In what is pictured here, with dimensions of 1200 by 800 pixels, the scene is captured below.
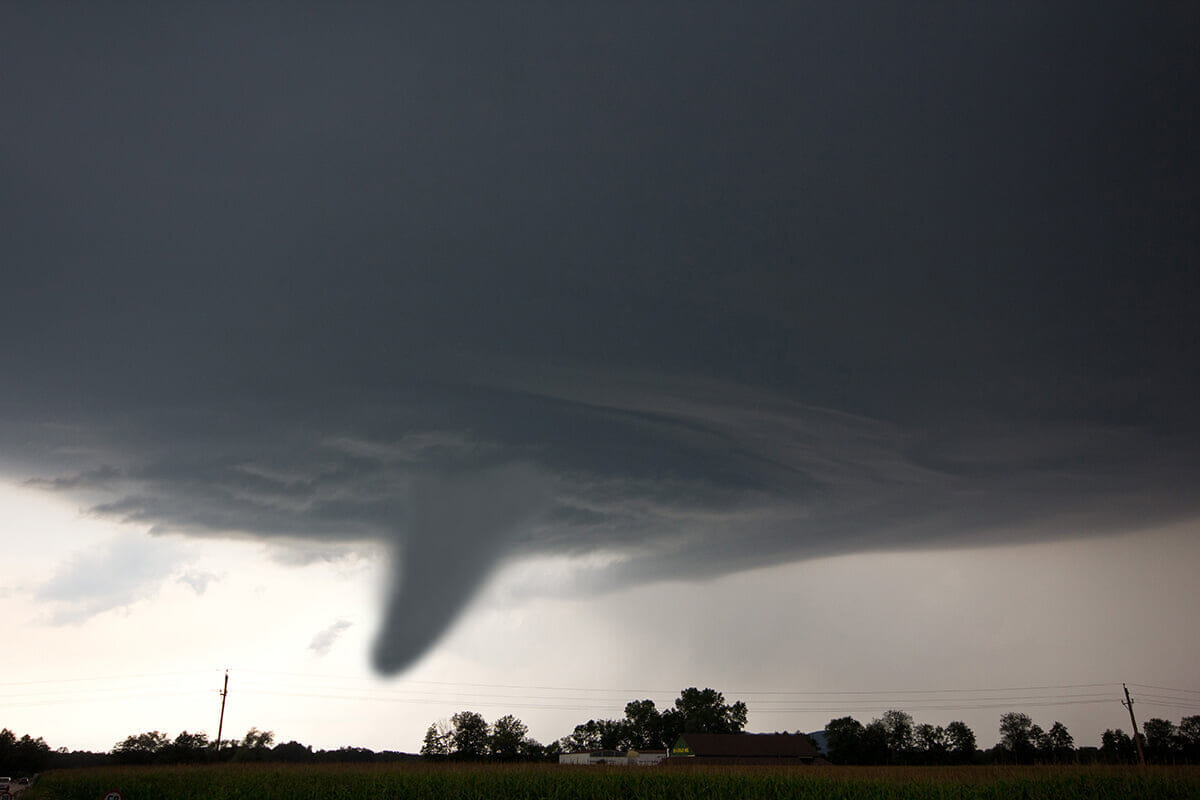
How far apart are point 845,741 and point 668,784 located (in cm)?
9065

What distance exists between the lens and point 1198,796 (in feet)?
97.5

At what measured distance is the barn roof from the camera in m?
98.4

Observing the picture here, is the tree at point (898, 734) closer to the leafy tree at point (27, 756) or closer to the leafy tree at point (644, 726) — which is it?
the leafy tree at point (644, 726)

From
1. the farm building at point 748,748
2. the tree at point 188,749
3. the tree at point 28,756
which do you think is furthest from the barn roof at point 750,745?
the tree at point 28,756

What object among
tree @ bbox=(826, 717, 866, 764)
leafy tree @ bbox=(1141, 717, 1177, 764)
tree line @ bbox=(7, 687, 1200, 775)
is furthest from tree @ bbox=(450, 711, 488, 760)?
leafy tree @ bbox=(1141, 717, 1177, 764)

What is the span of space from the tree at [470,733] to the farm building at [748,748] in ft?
96.1

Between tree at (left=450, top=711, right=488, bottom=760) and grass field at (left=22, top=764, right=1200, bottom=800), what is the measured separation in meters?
81.3

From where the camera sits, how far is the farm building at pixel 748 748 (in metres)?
96.7

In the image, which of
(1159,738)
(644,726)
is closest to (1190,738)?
(1159,738)

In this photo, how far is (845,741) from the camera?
11200 centimetres

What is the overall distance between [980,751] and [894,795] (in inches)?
4574

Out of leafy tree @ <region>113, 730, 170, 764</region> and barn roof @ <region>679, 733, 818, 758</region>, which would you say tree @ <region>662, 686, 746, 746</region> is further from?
leafy tree @ <region>113, 730, 170, 764</region>

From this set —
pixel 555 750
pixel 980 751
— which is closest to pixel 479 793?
pixel 555 750

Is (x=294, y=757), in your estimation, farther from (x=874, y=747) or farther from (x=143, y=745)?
(x=874, y=747)
